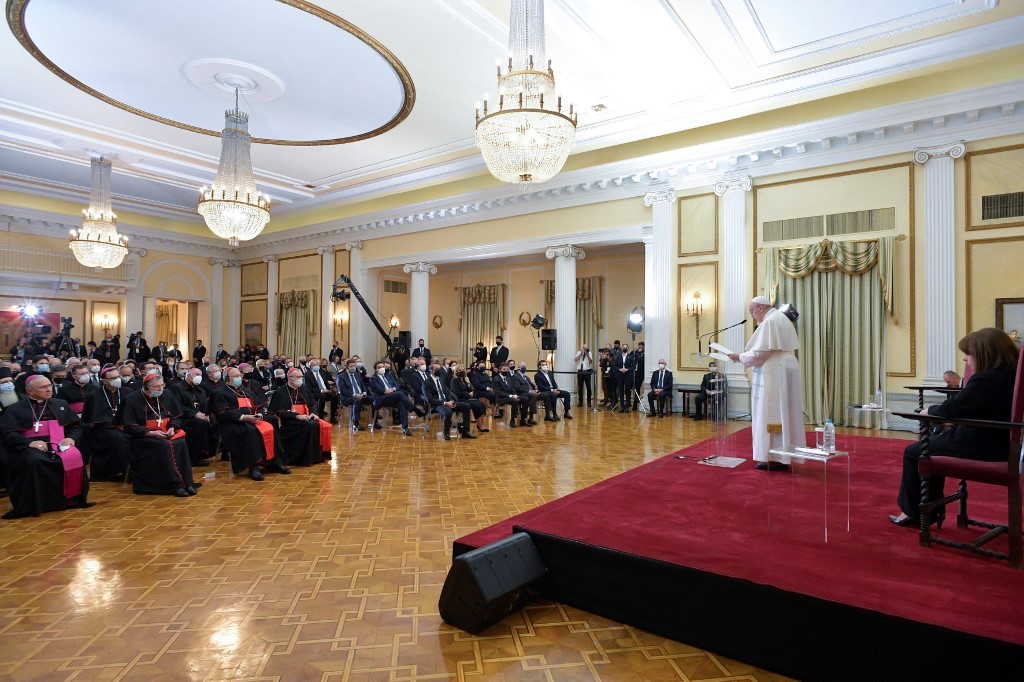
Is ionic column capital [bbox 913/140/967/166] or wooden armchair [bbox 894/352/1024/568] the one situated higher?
ionic column capital [bbox 913/140/967/166]

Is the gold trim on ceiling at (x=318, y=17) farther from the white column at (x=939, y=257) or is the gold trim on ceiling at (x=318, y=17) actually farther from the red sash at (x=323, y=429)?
the white column at (x=939, y=257)

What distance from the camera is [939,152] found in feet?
26.8

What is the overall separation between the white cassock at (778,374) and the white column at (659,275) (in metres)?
5.78

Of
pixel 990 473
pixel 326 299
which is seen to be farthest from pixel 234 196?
pixel 326 299

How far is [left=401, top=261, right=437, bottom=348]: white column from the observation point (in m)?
15.0

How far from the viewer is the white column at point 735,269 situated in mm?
9883

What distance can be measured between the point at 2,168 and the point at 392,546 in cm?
1555

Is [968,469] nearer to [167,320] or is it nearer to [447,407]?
[447,407]

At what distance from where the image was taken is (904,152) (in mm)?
8492

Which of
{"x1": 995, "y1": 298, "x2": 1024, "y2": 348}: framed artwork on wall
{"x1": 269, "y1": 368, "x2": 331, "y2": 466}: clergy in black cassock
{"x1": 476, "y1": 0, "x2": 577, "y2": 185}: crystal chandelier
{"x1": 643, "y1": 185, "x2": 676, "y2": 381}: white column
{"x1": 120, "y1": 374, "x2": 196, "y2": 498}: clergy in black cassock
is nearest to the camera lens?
{"x1": 120, "y1": 374, "x2": 196, "y2": 498}: clergy in black cassock

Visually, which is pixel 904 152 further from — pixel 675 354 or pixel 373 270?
pixel 373 270

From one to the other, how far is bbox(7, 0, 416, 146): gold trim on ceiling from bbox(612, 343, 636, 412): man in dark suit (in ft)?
21.2

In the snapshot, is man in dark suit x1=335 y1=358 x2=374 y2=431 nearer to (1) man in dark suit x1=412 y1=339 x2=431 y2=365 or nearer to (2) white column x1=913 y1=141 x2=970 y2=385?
(1) man in dark suit x1=412 y1=339 x2=431 y2=365

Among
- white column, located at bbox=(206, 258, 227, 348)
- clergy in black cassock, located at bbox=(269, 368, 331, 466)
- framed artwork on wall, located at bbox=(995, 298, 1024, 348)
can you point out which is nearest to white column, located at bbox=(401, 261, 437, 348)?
white column, located at bbox=(206, 258, 227, 348)
